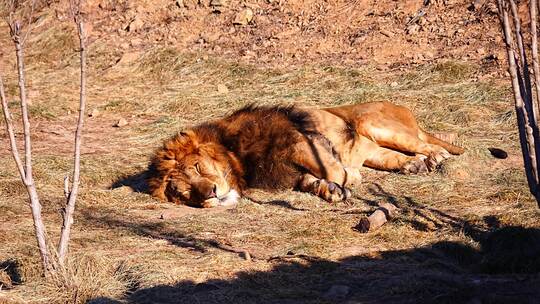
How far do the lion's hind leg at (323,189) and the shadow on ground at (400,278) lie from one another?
1510mm

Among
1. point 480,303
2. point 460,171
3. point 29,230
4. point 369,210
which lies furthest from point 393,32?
point 480,303

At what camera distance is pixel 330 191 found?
26.5 feet

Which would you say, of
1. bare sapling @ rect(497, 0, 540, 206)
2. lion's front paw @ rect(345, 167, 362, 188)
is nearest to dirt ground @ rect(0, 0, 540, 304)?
lion's front paw @ rect(345, 167, 362, 188)

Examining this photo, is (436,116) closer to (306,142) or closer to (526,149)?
(306,142)

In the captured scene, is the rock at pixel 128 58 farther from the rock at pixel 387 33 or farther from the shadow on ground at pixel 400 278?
the shadow on ground at pixel 400 278

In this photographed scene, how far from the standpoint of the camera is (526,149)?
5312 mm

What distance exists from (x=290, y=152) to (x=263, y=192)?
0.46 m

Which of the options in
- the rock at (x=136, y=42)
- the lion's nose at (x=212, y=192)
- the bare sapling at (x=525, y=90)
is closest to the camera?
the bare sapling at (x=525, y=90)

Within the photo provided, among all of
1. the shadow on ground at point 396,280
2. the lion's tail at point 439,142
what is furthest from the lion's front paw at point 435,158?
the shadow on ground at point 396,280

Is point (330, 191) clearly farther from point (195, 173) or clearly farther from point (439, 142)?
point (439, 142)

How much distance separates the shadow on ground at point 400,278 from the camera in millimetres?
5137

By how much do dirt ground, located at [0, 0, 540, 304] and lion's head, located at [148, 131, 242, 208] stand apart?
0.48ft

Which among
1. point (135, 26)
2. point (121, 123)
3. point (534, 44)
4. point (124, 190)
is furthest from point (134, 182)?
point (135, 26)

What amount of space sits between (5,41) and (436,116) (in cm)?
963
